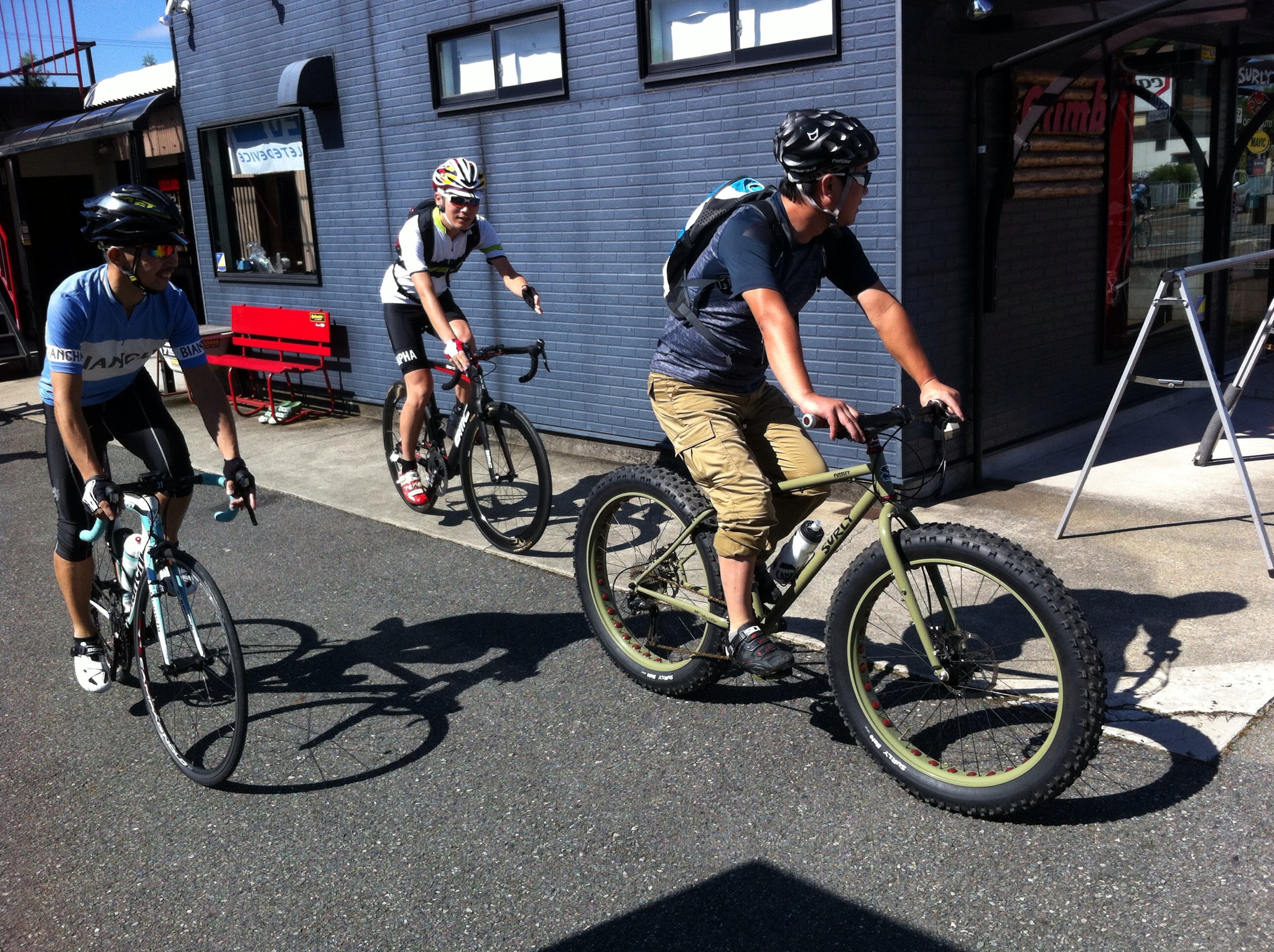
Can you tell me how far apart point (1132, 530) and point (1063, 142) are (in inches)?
115

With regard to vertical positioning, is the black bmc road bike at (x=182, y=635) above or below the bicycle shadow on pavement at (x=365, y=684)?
above

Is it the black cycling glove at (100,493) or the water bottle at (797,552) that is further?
the water bottle at (797,552)

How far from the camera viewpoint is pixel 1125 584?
5.19 m

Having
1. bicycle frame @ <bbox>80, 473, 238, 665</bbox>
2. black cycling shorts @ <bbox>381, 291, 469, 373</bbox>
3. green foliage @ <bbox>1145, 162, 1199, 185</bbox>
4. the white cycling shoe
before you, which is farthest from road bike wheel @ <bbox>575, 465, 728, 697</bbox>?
green foliage @ <bbox>1145, 162, 1199, 185</bbox>

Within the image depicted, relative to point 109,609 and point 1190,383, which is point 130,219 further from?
point 1190,383

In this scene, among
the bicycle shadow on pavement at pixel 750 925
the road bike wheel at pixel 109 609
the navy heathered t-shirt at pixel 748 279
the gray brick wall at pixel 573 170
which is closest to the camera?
the bicycle shadow on pavement at pixel 750 925

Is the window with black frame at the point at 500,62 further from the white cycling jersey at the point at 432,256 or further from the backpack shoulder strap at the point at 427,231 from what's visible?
the backpack shoulder strap at the point at 427,231

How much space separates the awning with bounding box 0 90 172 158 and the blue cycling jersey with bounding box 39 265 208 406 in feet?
29.0

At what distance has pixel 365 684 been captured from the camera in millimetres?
4660

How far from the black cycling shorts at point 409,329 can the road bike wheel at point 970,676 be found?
3.54m

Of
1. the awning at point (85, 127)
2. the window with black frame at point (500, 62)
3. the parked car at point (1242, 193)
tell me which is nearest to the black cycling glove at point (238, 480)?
the window with black frame at point (500, 62)

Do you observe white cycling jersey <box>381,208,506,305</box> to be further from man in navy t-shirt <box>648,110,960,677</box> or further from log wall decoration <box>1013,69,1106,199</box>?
log wall decoration <box>1013,69,1106,199</box>

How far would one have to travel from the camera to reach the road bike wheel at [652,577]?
4219 mm

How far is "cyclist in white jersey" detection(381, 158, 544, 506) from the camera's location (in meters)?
6.27
